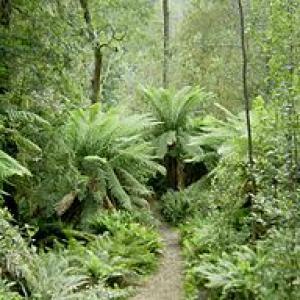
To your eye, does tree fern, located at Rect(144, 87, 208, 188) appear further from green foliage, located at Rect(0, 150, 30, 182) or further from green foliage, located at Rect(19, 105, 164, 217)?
green foliage, located at Rect(0, 150, 30, 182)

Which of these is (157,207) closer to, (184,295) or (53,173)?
(53,173)

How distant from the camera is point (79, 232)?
309 inches

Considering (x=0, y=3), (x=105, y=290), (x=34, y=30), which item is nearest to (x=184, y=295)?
(x=105, y=290)

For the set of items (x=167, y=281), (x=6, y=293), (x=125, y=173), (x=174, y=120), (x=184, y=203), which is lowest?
(x=167, y=281)

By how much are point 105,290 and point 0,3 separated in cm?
396

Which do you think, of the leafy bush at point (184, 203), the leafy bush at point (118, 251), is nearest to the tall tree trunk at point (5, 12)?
the leafy bush at point (118, 251)

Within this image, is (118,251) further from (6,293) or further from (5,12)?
(5,12)

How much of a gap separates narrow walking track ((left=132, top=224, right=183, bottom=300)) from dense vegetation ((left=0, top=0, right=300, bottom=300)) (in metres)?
0.14

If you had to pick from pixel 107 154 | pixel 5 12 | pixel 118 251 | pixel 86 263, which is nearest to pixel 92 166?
pixel 107 154

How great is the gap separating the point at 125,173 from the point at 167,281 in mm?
2589

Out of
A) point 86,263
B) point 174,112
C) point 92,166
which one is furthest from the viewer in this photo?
point 174,112

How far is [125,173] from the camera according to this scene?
9375 millimetres

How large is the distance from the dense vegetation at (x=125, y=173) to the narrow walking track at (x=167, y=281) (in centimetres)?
14

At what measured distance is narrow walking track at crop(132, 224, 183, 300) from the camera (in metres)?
6.75
